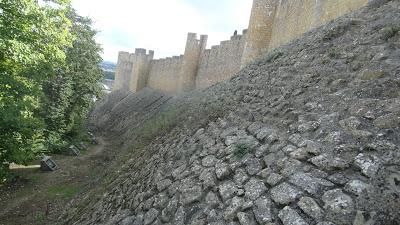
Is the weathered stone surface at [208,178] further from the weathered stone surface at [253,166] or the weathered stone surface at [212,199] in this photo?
the weathered stone surface at [253,166]

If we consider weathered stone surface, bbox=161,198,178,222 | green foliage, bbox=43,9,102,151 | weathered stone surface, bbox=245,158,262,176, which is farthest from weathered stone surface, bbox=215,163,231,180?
green foliage, bbox=43,9,102,151

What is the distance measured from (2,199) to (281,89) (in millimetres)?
11269

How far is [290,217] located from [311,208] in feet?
0.77

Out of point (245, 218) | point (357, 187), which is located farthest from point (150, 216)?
point (357, 187)

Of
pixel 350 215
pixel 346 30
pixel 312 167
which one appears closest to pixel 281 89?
pixel 346 30

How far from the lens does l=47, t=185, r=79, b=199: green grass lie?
531 inches

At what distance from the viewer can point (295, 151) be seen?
183 inches

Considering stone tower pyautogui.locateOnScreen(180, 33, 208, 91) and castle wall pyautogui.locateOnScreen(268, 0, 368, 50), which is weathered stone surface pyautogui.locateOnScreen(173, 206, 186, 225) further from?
stone tower pyautogui.locateOnScreen(180, 33, 208, 91)

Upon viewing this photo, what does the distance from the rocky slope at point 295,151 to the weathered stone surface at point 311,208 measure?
0.01m

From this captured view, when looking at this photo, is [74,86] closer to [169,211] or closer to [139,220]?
[139,220]

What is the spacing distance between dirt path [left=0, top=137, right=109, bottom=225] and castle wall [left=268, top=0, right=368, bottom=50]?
8656mm

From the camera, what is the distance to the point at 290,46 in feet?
32.4

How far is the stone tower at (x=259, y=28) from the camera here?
15961 mm

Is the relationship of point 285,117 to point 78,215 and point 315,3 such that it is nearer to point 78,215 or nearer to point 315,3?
point 78,215
